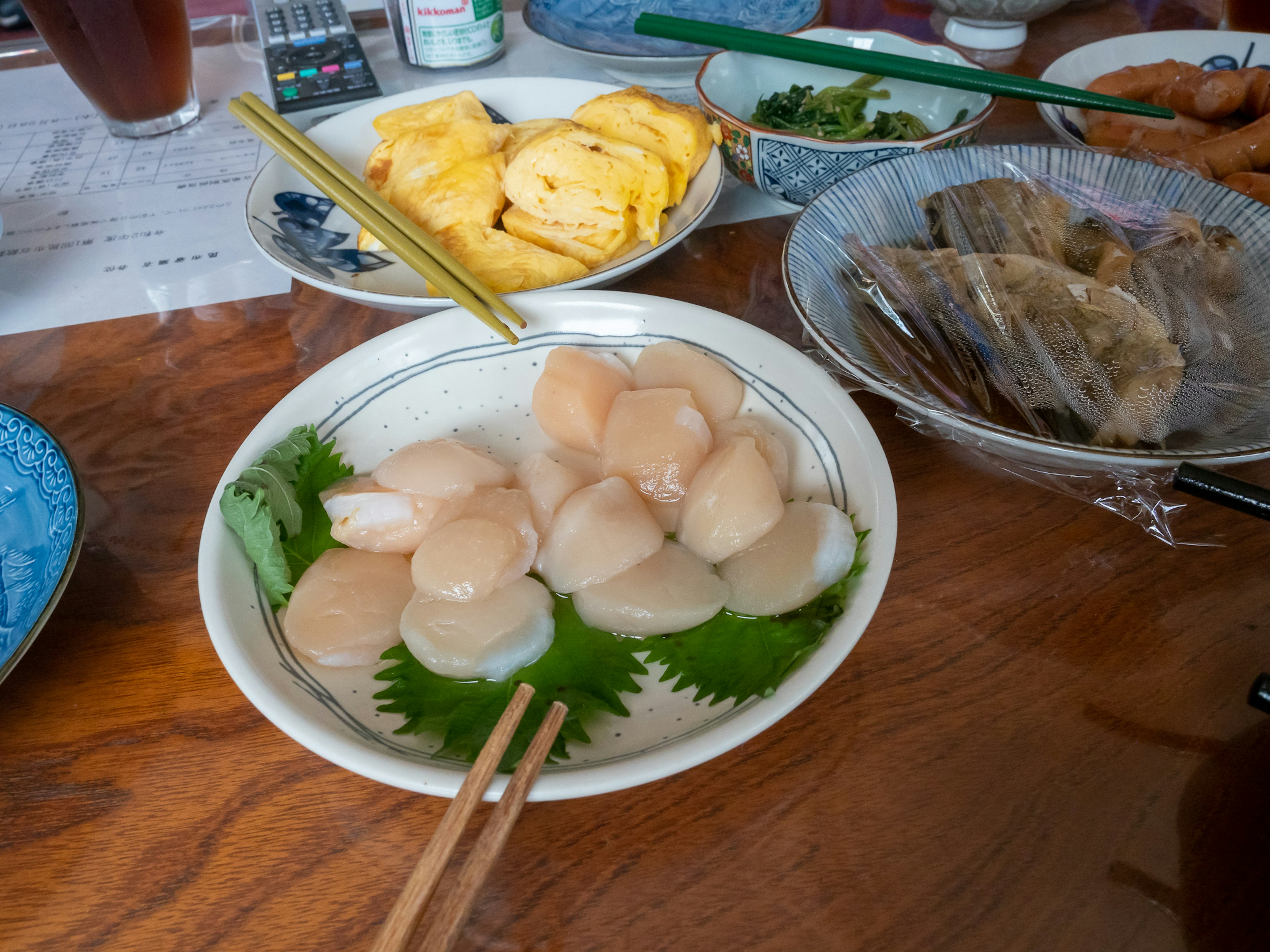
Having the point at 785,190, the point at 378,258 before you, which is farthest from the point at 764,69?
the point at 378,258

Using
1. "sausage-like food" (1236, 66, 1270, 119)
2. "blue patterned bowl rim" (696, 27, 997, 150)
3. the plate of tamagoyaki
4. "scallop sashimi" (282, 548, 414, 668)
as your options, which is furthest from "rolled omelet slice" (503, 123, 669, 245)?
"sausage-like food" (1236, 66, 1270, 119)

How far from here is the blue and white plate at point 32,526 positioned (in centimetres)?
78

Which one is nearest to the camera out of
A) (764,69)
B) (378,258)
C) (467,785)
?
(467,785)

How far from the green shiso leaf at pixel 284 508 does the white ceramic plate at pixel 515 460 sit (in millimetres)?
18

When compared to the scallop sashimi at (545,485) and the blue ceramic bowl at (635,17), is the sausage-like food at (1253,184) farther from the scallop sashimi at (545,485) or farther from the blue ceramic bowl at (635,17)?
the scallop sashimi at (545,485)

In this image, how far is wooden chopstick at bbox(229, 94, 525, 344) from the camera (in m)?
1.02

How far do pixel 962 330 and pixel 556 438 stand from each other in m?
0.53

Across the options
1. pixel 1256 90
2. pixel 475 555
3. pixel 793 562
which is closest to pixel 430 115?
pixel 475 555

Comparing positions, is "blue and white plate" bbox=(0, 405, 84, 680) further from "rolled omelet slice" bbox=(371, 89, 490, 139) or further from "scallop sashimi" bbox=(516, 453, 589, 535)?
"rolled omelet slice" bbox=(371, 89, 490, 139)

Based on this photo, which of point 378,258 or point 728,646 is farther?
point 378,258

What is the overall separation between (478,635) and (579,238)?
73 centimetres

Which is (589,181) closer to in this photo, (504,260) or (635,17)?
(504,260)

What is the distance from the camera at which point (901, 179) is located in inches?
45.6

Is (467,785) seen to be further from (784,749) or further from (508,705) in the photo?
(784,749)
